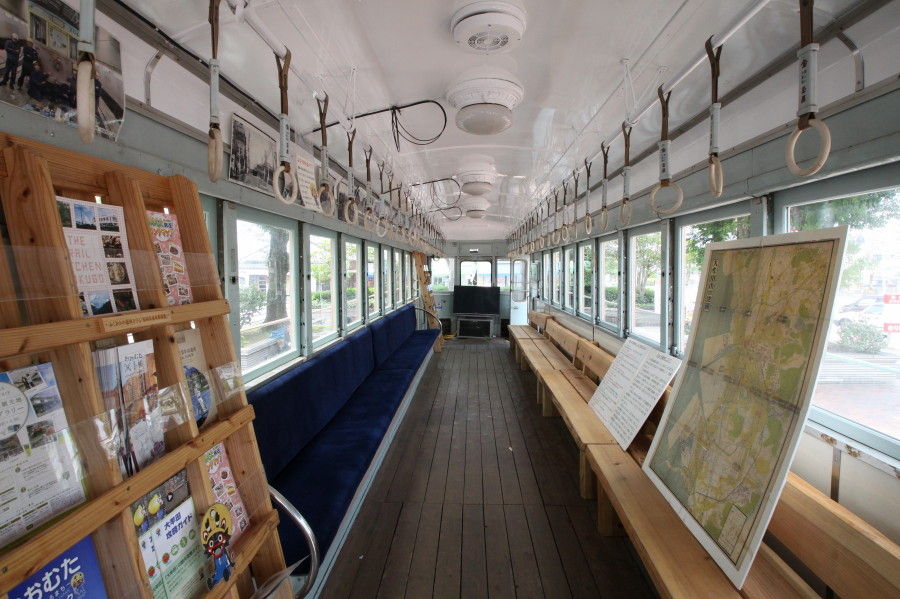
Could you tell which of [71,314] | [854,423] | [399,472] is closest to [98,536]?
[71,314]

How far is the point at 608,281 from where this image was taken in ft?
15.9

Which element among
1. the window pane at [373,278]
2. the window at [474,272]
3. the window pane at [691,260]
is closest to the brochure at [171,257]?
the window pane at [691,260]

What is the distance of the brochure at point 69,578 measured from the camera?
673 millimetres

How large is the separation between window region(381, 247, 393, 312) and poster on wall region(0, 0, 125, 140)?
4619 mm

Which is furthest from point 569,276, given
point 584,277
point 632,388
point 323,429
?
point 323,429

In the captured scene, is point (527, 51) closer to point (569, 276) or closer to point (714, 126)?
point (714, 126)

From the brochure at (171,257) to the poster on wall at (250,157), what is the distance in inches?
37.0

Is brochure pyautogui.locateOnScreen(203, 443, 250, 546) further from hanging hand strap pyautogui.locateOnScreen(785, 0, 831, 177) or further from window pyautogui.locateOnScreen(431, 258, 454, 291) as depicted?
window pyautogui.locateOnScreen(431, 258, 454, 291)

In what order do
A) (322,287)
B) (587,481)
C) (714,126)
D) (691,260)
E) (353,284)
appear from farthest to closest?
(353,284)
(322,287)
(691,260)
(587,481)
(714,126)

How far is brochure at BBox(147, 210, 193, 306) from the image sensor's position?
112 cm

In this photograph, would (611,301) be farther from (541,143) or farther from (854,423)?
(854,423)

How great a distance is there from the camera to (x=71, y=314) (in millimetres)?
795

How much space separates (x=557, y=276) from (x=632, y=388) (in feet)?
18.3

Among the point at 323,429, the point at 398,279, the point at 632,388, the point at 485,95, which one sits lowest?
the point at 323,429
